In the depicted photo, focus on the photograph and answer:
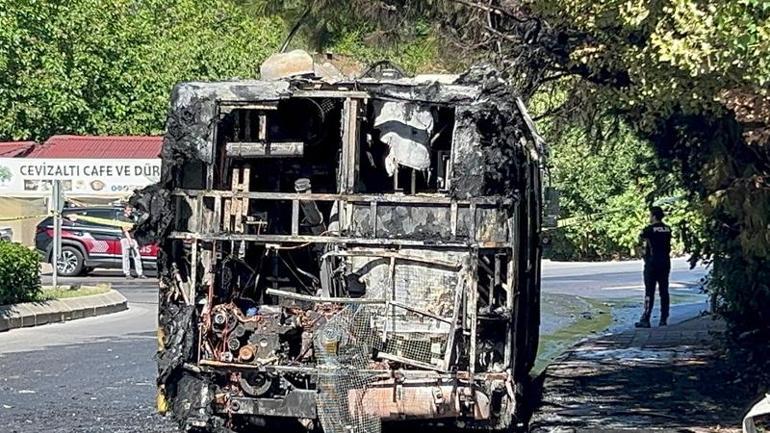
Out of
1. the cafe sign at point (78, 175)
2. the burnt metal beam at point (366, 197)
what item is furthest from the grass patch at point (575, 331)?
the cafe sign at point (78, 175)

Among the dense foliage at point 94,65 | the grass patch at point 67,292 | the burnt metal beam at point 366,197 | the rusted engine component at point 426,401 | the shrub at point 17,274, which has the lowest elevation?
the rusted engine component at point 426,401

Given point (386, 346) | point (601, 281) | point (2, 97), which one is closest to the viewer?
point (386, 346)

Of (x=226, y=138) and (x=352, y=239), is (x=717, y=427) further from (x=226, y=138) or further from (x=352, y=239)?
(x=226, y=138)

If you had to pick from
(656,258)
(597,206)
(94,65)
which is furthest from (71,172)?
(656,258)

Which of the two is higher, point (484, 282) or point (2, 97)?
point (2, 97)

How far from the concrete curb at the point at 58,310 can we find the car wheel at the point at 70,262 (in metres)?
6.53

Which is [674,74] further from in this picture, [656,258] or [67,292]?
[67,292]

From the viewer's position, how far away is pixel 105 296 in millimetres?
21328

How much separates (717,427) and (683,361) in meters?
4.40

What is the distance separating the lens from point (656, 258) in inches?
711

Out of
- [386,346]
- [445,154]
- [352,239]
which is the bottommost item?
[386,346]

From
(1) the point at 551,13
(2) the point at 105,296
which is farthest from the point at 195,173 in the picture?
(2) the point at 105,296

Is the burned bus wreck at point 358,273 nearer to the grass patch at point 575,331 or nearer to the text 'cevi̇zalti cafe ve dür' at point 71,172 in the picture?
the grass patch at point 575,331

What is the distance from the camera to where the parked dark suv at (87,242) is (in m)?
28.2
